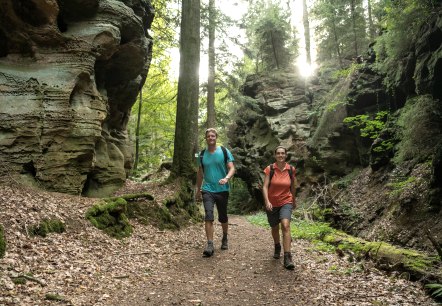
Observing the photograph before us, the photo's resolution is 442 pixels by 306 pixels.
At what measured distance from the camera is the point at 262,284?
502cm

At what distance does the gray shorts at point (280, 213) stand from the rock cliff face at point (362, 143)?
133 inches

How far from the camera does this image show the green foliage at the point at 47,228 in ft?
17.8

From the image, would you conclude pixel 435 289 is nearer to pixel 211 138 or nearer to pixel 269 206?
pixel 269 206

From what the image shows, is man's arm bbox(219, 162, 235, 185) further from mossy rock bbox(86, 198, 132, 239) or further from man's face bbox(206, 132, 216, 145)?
mossy rock bbox(86, 198, 132, 239)

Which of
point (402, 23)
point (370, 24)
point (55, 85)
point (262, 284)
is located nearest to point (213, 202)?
point (262, 284)

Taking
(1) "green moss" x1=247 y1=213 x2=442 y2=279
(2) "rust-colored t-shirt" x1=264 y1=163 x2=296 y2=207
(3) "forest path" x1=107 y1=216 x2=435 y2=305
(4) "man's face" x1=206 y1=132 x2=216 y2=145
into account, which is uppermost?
(4) "man's face" x1=206 y1=132 x2=216 y2=145

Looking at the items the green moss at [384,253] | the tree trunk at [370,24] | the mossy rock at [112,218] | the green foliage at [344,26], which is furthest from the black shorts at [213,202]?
the tree trunk at [370,24]

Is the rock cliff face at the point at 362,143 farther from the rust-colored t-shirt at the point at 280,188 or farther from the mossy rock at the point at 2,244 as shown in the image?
the mossy rock at the point at 2,244

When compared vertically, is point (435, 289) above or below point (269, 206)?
below

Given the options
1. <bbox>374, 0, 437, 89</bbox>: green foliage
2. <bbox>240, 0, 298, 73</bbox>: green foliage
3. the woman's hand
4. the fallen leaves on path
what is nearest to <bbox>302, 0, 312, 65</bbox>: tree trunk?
<bbox>240, 0, 298, 73</bbox>: green foliage

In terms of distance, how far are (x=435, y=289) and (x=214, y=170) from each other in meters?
4.08

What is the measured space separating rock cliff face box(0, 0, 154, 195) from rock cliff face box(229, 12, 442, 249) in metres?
8.82

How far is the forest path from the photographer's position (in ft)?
14.2

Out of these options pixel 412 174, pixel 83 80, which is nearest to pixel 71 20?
pixel 83 80
